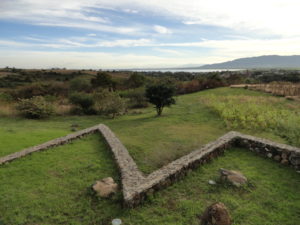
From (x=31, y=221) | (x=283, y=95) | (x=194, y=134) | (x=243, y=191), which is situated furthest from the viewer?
(x=283, y=95)

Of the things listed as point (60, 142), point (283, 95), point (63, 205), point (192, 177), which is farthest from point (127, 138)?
point (283, 95)

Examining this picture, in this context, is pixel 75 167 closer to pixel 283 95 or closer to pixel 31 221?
pixel 31 221

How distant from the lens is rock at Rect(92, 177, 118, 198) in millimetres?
3821

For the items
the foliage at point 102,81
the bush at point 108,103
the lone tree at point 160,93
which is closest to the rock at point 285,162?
the lone tree at point 160,93

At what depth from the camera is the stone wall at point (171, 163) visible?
12.5ft

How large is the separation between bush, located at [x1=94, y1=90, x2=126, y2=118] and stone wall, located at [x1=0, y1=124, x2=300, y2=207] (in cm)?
551

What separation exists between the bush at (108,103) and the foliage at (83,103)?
19.5 inches

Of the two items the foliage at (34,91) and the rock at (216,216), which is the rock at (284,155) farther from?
the foliage at (34,91)

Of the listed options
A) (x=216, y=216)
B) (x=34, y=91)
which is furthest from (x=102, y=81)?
(x=216, y=216)

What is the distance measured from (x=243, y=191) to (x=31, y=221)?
13.6 feet

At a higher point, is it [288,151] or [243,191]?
[288,151]

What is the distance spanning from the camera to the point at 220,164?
5340 millimetres

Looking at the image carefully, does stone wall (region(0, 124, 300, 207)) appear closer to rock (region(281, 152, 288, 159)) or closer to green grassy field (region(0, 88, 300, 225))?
rock (region(281, 152, 288, 159))

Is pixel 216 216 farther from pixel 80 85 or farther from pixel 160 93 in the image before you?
pixel 80 85
